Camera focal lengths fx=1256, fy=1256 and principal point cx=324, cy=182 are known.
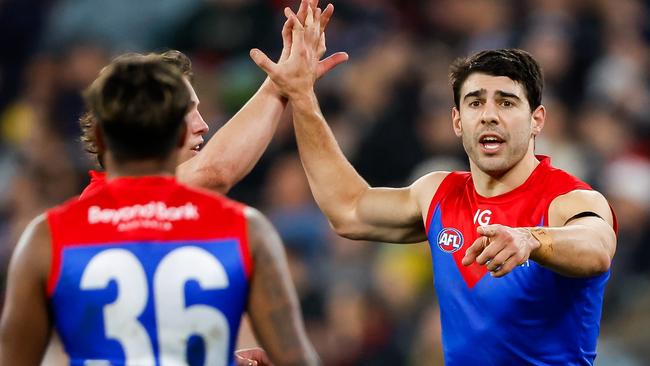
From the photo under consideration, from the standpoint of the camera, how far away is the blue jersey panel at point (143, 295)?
3879 millimetres

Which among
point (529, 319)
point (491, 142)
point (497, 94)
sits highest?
point (497, 94)

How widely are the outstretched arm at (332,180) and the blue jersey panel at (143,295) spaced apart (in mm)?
2096

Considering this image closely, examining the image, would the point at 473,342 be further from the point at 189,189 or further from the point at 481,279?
the point at 189,189

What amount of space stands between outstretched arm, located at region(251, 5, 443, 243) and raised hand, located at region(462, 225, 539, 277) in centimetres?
141

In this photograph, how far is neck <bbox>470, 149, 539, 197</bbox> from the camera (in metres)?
5.65

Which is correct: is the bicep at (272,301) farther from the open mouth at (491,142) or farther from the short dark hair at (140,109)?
the open mouth at (491,142)

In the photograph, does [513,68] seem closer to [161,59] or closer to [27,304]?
[161,59]

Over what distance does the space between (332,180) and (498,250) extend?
180 centimetres

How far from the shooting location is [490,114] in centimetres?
561

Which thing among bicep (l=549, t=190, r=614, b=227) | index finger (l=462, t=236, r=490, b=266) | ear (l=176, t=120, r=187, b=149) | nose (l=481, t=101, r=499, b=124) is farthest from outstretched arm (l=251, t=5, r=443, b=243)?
ear (l=176, t=120, r=187, b=149)

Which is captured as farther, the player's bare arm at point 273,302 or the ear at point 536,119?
the ear at point 536,119

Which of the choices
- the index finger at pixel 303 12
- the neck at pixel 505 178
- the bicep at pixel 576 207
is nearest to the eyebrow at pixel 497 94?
the neck at pixel 505 178

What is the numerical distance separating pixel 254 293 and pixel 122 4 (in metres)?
10.0

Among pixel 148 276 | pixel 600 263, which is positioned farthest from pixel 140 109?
pixel 600 263
